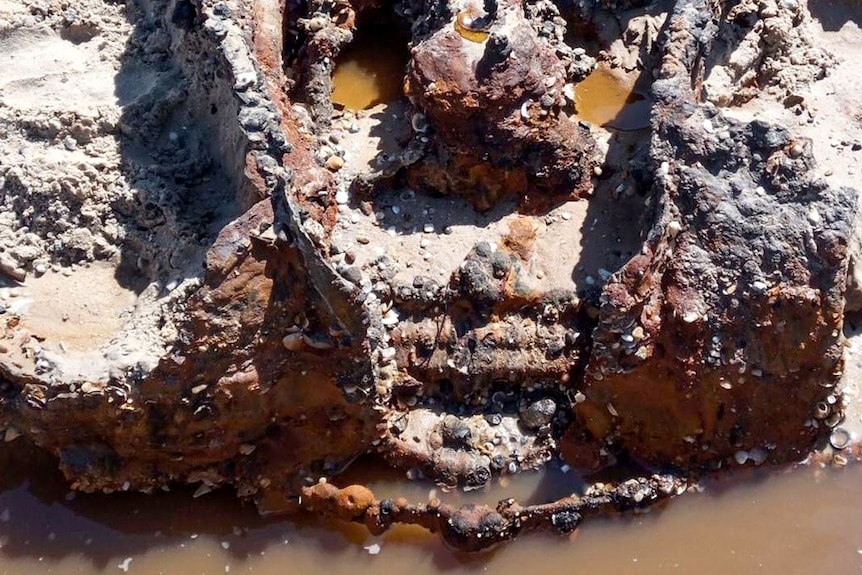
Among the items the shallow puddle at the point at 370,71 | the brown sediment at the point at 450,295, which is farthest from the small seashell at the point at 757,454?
the shallow puddle at the point at 370,71

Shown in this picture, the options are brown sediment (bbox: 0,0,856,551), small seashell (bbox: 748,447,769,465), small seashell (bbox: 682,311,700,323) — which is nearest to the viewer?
brown sediment (bbox: 0,0,856,551)

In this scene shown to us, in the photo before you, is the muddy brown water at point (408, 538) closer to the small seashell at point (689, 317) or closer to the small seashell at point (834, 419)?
the small seashell at point (834, 419)

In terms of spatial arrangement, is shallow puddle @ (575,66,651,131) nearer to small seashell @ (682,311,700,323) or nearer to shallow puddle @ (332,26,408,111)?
shallow puddle @ (332,26,408,111)

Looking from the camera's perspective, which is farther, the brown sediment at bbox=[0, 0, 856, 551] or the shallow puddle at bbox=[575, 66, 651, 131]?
the shallow puddle at bbox=[575, 66, 651, 131]

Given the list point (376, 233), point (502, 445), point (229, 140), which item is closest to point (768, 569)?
point (502, 445)

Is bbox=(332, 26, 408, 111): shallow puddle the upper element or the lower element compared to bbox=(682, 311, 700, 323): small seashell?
upper

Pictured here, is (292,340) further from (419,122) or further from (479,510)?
(419,122)

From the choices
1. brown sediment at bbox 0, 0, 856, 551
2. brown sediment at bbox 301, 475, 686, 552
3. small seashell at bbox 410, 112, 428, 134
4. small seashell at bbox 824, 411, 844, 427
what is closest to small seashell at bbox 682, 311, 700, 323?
brown sediment at bbox 0, 0, 856, 551
